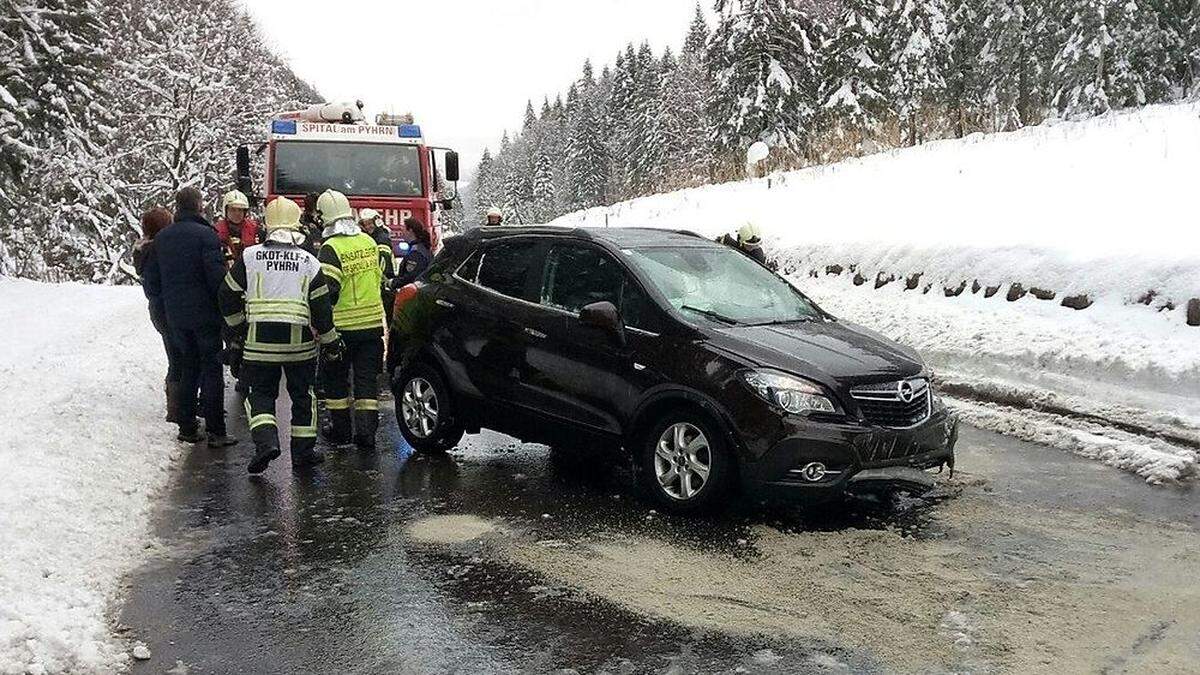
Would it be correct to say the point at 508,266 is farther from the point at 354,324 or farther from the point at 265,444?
the point at 265,444

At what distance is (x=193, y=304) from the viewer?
804cm

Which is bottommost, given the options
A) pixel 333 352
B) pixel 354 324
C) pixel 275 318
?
pixel 333 352

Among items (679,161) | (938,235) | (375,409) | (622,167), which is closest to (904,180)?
(938,235)

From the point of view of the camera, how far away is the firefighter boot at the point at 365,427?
8.09 m

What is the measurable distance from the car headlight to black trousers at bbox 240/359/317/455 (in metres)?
3.44

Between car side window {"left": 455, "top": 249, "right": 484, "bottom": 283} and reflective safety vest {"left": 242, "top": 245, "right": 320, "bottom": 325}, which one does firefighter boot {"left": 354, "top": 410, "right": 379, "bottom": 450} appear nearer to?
reflective safety vest {"left": 242, "top": 245, "right": 320, "bottom": 325}

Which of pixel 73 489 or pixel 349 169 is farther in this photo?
pixel 349 169

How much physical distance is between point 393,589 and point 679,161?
2705 inches

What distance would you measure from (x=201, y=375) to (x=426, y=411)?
1958 millimetres

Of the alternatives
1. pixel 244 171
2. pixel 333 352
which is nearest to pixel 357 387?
pixel 333 352

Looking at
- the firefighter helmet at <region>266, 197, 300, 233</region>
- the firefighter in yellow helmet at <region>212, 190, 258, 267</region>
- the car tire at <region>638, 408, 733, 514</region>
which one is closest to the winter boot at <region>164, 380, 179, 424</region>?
the firefighter helmet at <region>266, 197, 300, 233</region>

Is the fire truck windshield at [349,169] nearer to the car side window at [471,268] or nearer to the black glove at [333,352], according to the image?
the black glove at [333,352]

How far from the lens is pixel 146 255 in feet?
27.7

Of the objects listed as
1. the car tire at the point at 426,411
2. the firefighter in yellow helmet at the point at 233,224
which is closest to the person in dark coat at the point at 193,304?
the car tire at the point at 426,411
